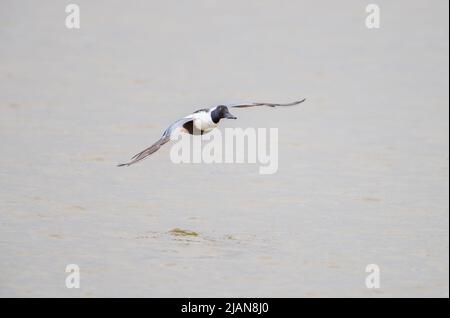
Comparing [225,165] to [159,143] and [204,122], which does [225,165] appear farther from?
[159,143]

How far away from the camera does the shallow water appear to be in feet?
34.9

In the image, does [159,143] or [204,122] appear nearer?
[159,143]

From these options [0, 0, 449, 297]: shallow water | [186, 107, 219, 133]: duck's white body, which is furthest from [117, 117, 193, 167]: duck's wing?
[0, 0, 449, 297]: shallow water

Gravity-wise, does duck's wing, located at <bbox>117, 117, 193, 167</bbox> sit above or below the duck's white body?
below

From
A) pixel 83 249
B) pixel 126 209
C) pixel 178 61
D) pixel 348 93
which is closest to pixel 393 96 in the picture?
pixel 348 93

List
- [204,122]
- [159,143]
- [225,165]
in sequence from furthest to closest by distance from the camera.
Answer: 1. [225,165]
2. [204,122]
3. [159,143]

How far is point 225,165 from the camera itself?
13844 mm

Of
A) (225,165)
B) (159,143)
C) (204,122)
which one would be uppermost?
(225,165)

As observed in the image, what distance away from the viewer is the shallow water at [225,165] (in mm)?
10633

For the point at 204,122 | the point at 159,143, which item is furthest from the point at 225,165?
the point at 159,143

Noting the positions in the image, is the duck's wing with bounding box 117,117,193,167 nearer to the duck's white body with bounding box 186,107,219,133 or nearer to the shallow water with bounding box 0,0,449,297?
the duck's white body with bounding box 186,107,219,133

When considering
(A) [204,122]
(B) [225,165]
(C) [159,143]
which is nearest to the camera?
(C) [159,143]

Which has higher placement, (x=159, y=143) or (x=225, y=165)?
(x=225, y=165)

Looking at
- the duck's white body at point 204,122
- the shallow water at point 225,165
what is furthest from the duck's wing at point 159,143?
the shallow water at point 225,165
